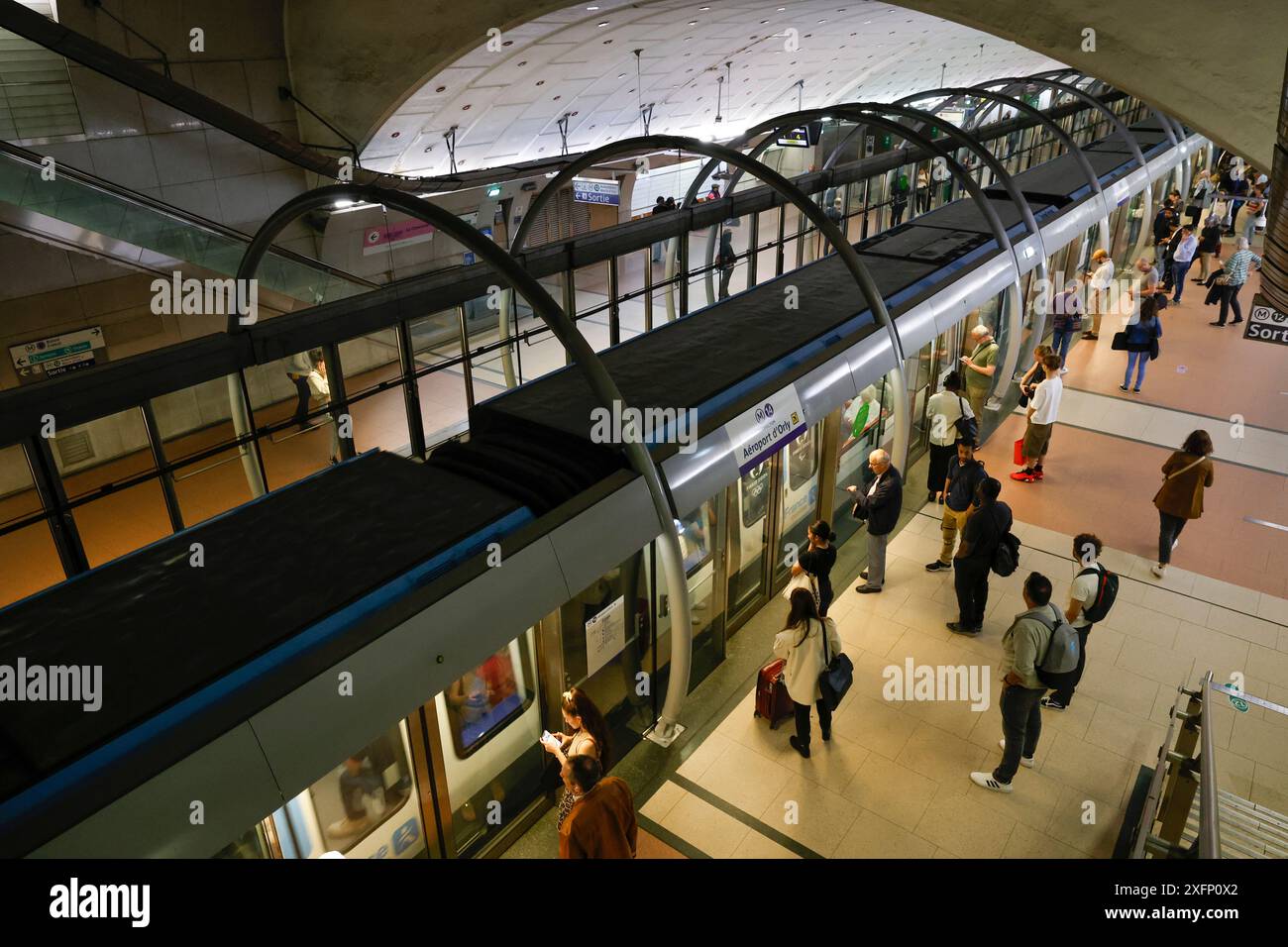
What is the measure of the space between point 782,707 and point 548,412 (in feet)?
9.54

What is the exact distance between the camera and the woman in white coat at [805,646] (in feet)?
18.0

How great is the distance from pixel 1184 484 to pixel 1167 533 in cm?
56

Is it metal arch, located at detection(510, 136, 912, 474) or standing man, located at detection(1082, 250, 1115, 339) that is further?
standing man, located at detection(1082, 250, 1115, 339)

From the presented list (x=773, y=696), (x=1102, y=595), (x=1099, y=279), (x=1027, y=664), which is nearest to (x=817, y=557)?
(x=773, y=696)

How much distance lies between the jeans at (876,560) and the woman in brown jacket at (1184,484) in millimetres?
2557

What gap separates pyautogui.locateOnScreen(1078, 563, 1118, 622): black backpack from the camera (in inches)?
230

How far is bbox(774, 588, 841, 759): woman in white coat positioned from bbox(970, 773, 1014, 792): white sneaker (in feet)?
3.94

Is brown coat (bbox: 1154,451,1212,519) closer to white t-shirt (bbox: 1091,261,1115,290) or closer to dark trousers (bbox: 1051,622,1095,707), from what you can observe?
dark trousers (bbox: 1051,622,1095,707)

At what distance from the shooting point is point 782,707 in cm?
627

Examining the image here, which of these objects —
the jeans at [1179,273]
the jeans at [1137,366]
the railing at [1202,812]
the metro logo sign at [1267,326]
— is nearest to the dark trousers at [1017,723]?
the railing at [1202,812]

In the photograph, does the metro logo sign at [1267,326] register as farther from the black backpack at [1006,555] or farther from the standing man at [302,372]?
the standing man at [302,372]

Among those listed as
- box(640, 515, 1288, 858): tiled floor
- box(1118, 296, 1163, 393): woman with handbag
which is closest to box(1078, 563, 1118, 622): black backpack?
box(640, 515, 1288, 858): tiled floor

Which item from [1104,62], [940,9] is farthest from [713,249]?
[1104,62]
